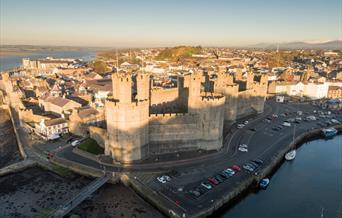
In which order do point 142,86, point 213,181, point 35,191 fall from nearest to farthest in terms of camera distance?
point 213,181, point 35,191, point 142,86

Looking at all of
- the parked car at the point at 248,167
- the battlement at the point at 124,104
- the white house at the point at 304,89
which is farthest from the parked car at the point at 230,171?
the white house at the point at 304,89

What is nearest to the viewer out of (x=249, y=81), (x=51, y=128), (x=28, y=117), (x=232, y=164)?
(x=232, y=164)

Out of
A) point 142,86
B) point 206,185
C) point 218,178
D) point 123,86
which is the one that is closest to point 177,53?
point 142,86

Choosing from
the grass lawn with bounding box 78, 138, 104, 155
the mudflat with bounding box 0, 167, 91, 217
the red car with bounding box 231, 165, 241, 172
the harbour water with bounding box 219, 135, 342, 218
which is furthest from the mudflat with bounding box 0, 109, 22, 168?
the harbour water with bounding box 219, 135, 342, 218

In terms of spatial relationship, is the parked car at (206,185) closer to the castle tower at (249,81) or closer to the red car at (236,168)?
the red car at (236,168)

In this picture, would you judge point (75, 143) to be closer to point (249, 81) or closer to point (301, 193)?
point (301, 193)

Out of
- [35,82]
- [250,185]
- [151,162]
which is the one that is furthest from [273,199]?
[35,82]

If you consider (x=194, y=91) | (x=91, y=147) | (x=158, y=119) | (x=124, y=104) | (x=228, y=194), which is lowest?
(x=228, y=194)
